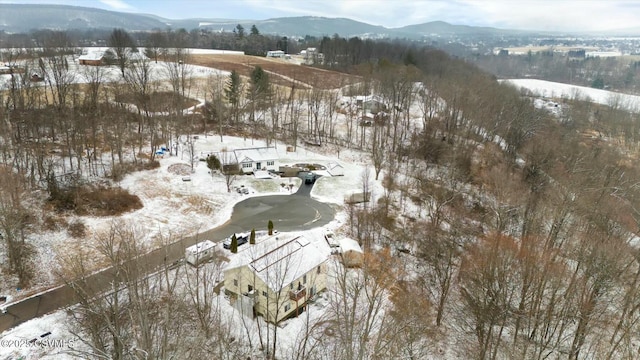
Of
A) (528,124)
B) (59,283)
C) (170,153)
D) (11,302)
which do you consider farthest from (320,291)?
(528,124)

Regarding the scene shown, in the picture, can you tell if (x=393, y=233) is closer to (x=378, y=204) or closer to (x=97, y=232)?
(x=378, y=204)

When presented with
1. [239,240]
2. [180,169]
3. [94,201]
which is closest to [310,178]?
[180,169]

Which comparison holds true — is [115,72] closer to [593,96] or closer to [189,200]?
[189,200]

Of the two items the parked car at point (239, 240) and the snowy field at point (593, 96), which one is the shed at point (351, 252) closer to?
the parked car at point (239, 240)

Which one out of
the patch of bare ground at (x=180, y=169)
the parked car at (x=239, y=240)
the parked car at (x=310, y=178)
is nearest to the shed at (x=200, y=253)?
the parked car at (x=239, y=240)

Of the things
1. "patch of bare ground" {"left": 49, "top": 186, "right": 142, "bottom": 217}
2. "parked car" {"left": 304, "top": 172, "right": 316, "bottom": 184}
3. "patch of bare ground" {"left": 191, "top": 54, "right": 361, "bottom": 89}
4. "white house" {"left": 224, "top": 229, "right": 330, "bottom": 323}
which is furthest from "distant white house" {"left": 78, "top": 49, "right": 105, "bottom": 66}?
"white house" {"left": 224, "top": 229, "right": 330, "bottom": 323}

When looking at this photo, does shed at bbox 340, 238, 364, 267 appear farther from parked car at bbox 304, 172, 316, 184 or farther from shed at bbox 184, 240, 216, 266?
parked car at bbox 304, 172, 316, 184
